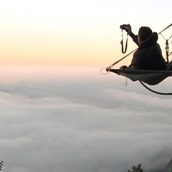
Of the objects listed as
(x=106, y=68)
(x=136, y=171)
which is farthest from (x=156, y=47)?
(x=136, y=171)

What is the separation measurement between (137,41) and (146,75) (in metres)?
1.11

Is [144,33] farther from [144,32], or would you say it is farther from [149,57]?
[149,57]

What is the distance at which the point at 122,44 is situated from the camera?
1512 centimetres

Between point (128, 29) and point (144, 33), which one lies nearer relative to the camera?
point (144, 33)

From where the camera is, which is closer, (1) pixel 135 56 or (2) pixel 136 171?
(1) pixel 135 56

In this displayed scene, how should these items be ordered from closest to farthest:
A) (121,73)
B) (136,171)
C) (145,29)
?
(145,29), (121,73), (136,171)

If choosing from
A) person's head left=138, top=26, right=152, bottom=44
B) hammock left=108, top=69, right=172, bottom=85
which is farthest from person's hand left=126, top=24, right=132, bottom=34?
hammock left=108, top=69, right=172, bottom=85

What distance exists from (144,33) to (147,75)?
1.20 metres

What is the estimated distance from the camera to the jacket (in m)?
14.5

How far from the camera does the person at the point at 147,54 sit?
47.0 ft

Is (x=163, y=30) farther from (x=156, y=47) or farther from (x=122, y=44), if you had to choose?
(x=122, y=44)

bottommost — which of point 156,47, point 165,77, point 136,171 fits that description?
point 165,77

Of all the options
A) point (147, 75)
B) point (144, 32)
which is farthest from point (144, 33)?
point (147, 75)

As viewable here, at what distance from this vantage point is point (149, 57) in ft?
47.5
